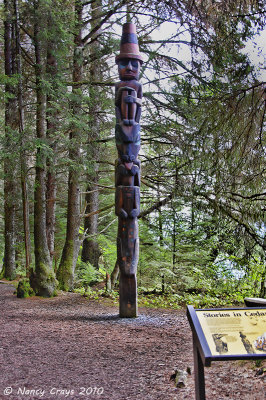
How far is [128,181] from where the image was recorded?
6.82 m

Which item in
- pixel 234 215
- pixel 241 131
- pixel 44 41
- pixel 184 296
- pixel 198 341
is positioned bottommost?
pixel 184 296

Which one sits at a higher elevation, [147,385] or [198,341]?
[198,341]

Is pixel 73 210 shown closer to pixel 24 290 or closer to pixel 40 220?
pixel 40 220

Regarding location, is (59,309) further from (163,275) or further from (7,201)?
(7,201)

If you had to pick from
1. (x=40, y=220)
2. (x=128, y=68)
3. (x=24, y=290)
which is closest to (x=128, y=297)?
(x=24, y=290)

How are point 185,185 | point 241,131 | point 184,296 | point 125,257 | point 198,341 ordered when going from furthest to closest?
point 184,296, point 185,185, point 125,257, point 241,131, point 198,341

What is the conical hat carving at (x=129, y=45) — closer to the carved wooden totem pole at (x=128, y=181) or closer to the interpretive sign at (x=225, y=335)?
the carved wooden totem pole at (x=128, y=181)

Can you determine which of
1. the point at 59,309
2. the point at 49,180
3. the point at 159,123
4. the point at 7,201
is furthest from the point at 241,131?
the point at 7,201

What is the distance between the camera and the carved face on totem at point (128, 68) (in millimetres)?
6977

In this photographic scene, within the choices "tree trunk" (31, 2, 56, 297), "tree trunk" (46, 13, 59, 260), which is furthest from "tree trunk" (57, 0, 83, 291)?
"tree trunk" (31, 2, 56, 297)

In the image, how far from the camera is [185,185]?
8.36m

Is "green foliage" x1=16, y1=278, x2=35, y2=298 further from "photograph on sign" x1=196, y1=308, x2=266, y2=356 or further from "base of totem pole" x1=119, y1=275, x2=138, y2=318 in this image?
"photograph on sign" x1=196, y1=308, x2=266, y2=356

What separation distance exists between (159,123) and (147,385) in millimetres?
6749

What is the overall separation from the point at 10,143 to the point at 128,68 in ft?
12.9
